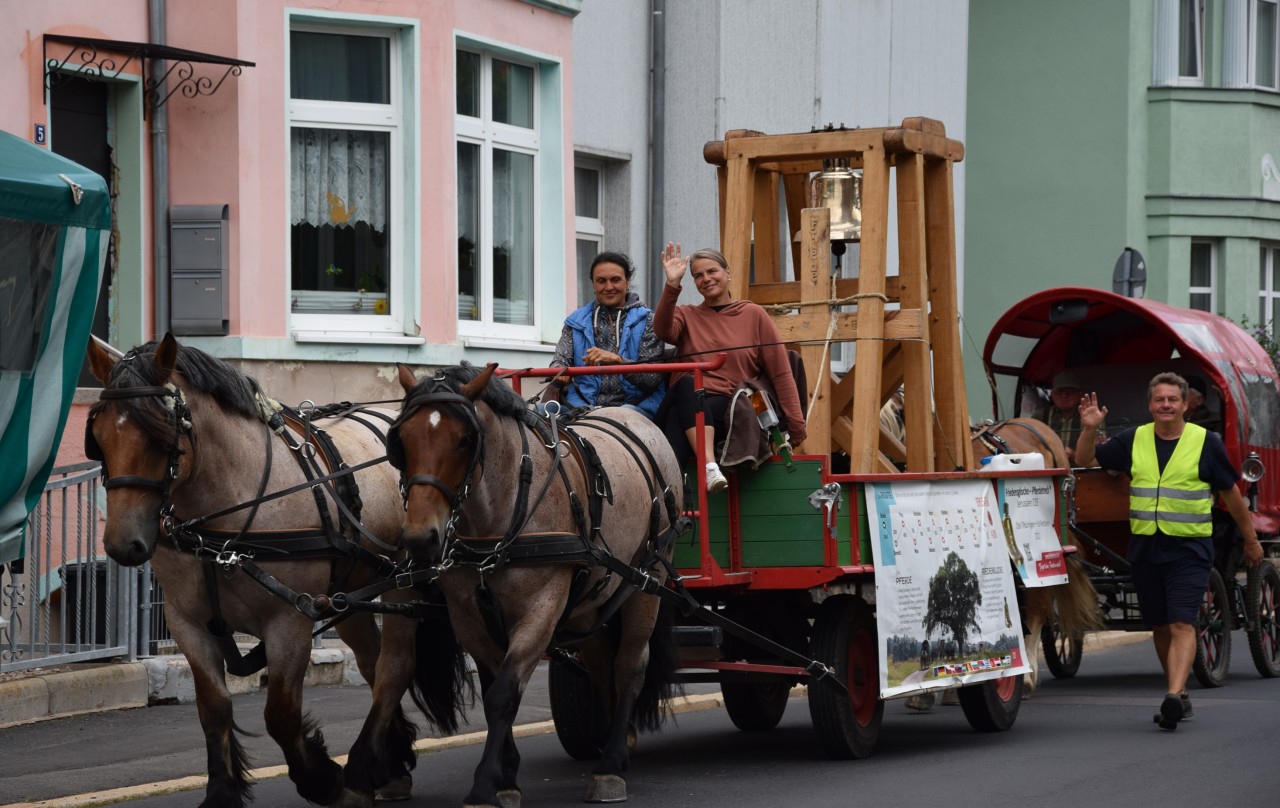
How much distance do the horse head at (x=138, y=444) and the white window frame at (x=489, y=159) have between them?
742 centimetres

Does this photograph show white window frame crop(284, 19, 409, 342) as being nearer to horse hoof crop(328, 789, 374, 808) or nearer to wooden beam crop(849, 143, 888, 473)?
wooden beam crop(849, 143, 888, 473)

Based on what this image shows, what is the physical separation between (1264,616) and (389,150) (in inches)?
298

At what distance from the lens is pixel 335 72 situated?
13953 mm

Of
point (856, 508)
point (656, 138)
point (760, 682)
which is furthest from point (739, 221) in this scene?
point (656, 138)

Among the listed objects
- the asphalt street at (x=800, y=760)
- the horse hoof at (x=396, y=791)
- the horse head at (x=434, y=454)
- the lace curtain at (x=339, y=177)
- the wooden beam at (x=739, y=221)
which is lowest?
the asphalt street at (x=800, y=760)

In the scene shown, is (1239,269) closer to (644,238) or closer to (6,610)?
(644,238)

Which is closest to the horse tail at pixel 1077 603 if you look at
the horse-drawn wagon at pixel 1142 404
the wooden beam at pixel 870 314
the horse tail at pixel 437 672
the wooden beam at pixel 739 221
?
the horse-drawn wagon at pixel 1142 404

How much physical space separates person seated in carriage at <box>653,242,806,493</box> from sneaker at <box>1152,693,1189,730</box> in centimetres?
291

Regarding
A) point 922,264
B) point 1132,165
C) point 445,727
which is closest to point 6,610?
point 445,727

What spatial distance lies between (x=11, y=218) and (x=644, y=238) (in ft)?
36.1

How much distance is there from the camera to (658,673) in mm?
8953

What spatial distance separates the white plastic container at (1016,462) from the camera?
11.6 metres

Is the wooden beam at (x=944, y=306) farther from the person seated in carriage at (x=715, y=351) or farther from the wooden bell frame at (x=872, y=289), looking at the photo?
the person seated in carriage at (x=715, y=351)

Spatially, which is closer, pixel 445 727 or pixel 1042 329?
pixel 445 727
